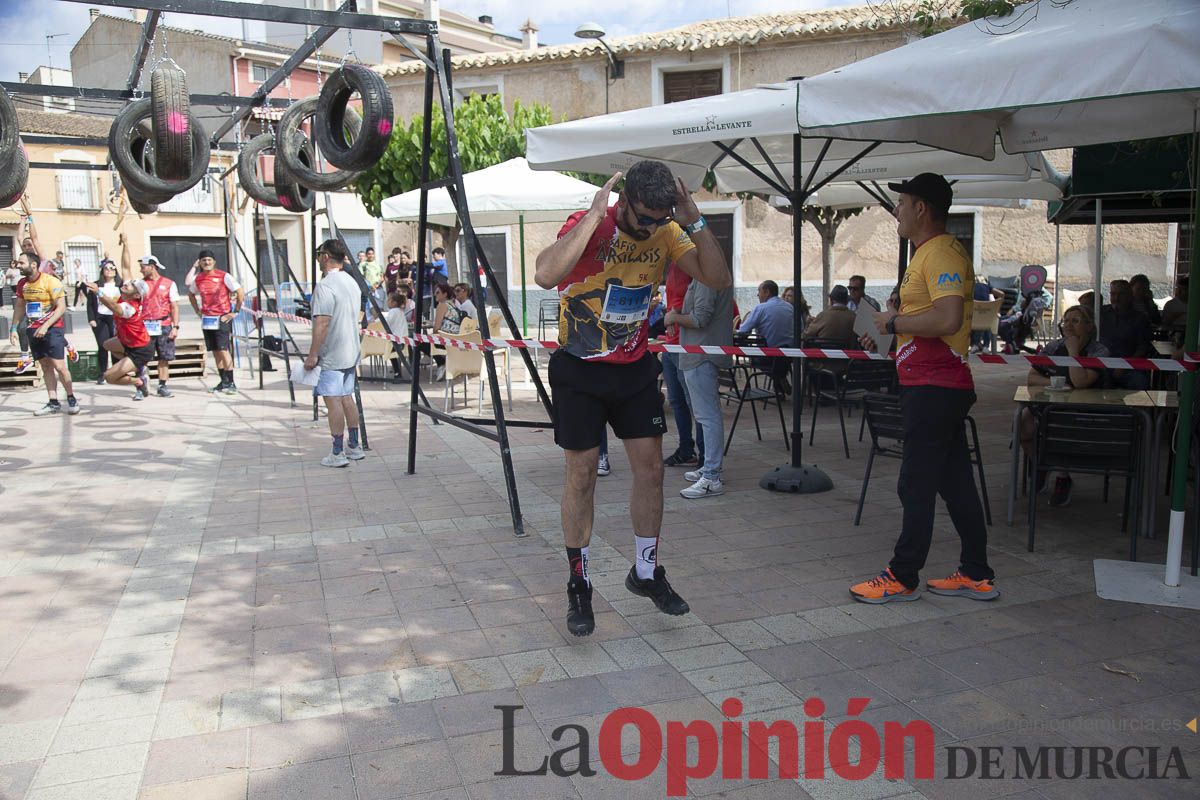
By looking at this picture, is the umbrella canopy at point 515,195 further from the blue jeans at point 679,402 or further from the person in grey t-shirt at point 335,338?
the blue jeans at point 679,402

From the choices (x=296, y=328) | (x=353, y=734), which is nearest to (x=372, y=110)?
(x=353, y=734)

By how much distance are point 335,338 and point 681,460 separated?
8.88ft

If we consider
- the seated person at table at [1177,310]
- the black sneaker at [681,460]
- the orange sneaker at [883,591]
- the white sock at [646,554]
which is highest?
the seated person at table at [1177,310]

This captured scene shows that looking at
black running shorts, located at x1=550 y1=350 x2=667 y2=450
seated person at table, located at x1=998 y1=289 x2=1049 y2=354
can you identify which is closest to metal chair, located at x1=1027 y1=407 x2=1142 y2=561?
black running shorts, located at x1=550 y1=350 x2=667 y2=450

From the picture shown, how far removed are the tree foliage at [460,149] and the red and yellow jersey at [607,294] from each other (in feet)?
43.8

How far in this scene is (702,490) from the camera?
5.83 metres

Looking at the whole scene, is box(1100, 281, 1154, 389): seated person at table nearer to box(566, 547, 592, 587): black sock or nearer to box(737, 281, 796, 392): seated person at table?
box(737, 281, 796, 392): seated person at table

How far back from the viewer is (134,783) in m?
2.70

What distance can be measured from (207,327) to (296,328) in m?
9.12

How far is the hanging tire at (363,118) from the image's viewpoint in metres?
6.19

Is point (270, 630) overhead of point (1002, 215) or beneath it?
beneath

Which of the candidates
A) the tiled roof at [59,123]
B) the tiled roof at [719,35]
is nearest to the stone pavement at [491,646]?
the tiled roof at [719,35]

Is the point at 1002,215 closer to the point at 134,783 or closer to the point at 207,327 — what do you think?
the point at 207,327

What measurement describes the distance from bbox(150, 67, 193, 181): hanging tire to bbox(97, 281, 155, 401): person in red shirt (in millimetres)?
4294
